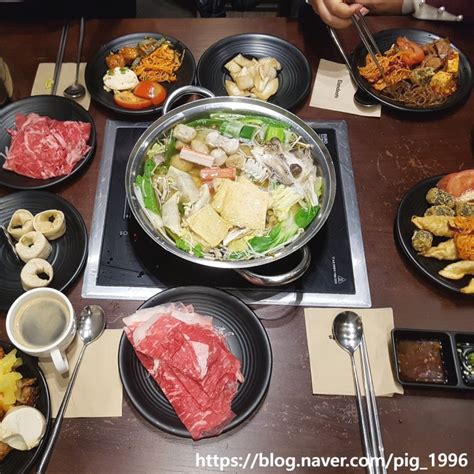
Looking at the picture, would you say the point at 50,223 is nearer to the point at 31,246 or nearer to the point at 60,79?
the point at 31,246

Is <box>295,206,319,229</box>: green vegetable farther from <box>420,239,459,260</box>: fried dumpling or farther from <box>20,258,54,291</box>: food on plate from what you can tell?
<box>20,258,54,291</box>: food on plate

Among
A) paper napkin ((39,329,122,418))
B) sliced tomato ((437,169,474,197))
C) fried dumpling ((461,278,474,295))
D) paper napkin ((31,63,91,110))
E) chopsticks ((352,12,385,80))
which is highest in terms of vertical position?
chopsticks ((352,12,385,80))

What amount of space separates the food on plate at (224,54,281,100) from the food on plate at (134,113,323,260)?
1.12 feet

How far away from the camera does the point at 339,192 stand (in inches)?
88.2

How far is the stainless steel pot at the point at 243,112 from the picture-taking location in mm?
1761

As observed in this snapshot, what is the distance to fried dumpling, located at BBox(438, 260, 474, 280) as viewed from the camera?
190 cm

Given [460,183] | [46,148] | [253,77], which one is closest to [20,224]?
[46,148]

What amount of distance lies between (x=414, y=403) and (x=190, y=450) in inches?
33.3

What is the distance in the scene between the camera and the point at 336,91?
257 centimetres

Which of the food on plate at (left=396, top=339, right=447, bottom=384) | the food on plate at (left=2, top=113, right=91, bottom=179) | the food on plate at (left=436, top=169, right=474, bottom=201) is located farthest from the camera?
the food on plate at (left=2, top=113, right=91, bottom=179)

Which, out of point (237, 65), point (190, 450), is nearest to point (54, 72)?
point (237, 65)

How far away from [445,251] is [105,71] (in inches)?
79.9

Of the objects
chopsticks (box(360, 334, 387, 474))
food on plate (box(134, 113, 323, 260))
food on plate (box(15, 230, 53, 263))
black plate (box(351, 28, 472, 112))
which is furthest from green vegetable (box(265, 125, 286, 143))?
food on plate (box(15, 230, 53, 263))

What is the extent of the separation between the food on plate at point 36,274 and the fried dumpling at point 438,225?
5.33 ft
